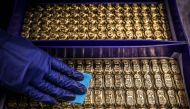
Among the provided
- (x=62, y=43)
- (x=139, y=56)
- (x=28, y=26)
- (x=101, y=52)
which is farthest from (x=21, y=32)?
(x=139, y=56)

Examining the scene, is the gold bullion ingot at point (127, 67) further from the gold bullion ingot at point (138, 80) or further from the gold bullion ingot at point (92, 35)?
the gold bullion ingot at point (92, 35)

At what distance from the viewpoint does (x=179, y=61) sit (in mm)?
2162

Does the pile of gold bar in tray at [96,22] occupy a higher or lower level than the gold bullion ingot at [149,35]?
→ higher

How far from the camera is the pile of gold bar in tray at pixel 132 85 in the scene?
6.47ft

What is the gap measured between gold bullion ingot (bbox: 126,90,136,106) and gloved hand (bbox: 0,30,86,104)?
0.39 metres

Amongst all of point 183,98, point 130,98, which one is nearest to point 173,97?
point 183,98

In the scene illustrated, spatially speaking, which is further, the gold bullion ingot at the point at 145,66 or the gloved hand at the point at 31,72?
the gold bullion ingot at the point at 145,66

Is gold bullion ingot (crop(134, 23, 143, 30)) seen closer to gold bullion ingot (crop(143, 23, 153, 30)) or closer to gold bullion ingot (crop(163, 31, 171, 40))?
gold bullion ingot (crop(143, 23, 153, 30))

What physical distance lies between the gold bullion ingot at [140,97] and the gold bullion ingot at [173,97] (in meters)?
0.20

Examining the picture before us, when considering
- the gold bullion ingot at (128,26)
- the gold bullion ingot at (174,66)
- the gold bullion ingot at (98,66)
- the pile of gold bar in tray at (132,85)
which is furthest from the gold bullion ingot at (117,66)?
the gold bullion ingot at (174,66)

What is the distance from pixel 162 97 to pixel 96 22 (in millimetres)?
Answer: 863

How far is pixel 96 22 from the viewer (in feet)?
7.76

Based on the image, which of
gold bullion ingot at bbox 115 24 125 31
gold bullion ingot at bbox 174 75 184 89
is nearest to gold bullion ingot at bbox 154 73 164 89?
gold bullion ingot at bbox 174 75 184 89

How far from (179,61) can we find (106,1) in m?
0.87
